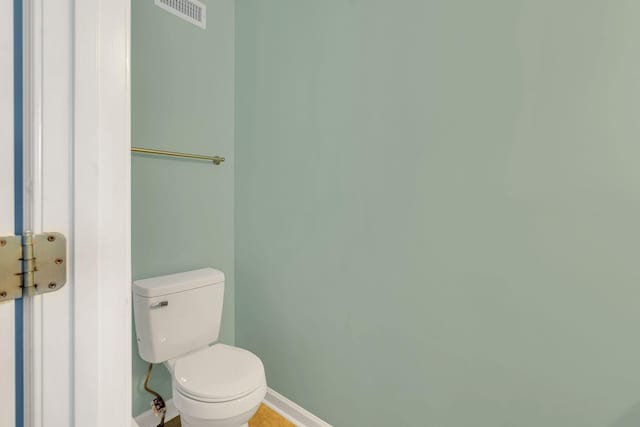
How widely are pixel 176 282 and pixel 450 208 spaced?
4.26 ft

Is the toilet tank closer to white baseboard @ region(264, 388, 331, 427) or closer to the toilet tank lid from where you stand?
the toilet tank lid

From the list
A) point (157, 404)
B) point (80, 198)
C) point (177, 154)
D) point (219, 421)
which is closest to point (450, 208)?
point (80, 198)

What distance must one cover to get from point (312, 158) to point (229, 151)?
64 cm

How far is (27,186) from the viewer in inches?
15.6

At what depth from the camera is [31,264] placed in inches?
15.5

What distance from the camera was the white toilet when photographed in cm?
119

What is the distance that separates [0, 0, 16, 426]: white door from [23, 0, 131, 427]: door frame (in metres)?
0.02

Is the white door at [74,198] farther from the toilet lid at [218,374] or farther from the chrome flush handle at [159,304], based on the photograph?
the chrome flush handle at [159,304]

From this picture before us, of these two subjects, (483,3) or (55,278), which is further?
(483,3)

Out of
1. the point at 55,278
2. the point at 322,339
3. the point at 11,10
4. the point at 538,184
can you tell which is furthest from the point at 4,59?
the point at 322,339

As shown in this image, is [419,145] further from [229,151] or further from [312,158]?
[229,151]

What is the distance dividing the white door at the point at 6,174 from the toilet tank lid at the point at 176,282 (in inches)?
42.9

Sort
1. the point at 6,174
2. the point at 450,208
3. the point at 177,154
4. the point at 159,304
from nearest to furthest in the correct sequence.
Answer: the point at 6,174 → the point at 450,208 → the point at 159,304 → the point at 177,154

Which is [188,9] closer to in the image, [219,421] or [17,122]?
[17,122]
